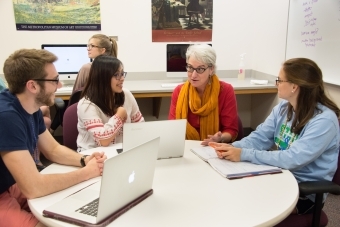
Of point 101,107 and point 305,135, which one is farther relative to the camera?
point 101,107

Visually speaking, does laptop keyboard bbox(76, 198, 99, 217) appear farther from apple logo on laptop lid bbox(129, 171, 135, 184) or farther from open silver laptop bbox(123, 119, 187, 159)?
open silver laptop bbox(123, 119, 187, 159)

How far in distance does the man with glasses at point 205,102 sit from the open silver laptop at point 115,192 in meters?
1.05

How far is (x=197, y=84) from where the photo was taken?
7.23 ft

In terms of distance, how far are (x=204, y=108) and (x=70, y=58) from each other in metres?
2.01

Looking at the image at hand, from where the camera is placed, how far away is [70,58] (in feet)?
11.8

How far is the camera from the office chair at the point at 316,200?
4.44 feet

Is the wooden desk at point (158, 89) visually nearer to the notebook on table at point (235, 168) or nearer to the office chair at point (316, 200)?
the notebook on table at point (235, 168)

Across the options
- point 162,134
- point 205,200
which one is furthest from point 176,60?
point 205,200

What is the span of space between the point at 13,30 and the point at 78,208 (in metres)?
3.07

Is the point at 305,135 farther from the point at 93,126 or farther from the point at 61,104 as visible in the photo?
the point at 61,104

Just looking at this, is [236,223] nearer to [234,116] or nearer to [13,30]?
[234,116]

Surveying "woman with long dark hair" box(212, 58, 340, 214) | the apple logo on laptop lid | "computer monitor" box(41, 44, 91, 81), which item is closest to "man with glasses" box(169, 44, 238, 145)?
"woman with long dark hair" box(212, 58, 340, 214)

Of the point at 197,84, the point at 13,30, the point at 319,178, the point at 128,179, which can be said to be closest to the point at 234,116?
the point at 197,84

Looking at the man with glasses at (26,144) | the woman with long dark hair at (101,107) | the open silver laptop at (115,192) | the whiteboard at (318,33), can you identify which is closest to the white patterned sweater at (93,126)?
the woman with long dark hair at (101,107)
